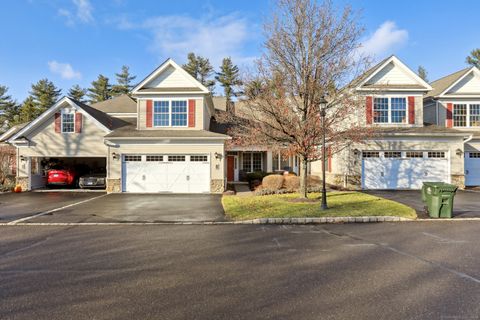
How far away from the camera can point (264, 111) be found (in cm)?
1329

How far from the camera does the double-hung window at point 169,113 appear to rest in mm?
19125

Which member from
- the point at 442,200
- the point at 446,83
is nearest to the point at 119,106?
the point at 442,200

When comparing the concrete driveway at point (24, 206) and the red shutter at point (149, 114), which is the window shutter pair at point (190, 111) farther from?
the concrete driveway at point (24, 206)

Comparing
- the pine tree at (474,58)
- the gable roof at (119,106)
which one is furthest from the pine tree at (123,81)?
the pine tree at (474,58)

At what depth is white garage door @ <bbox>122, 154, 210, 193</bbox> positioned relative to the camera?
58.6ft

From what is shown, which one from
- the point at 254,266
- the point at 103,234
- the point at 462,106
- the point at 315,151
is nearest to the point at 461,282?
the point at 254,266

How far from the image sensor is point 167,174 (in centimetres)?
1794

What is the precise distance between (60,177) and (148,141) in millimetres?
7440

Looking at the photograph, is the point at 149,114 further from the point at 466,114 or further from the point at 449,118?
the point at 466,114

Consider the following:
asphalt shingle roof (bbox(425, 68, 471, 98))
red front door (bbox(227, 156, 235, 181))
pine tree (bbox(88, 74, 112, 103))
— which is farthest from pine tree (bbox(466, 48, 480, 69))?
pine tree (bbox(88, 74, 112, 103))

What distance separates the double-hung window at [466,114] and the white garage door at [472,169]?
2583 mm

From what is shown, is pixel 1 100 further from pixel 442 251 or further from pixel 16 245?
pixel 442 251

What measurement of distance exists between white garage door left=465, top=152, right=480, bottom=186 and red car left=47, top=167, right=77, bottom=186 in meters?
27.8

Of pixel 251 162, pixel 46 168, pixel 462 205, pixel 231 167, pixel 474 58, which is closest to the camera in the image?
pixel 462 205
